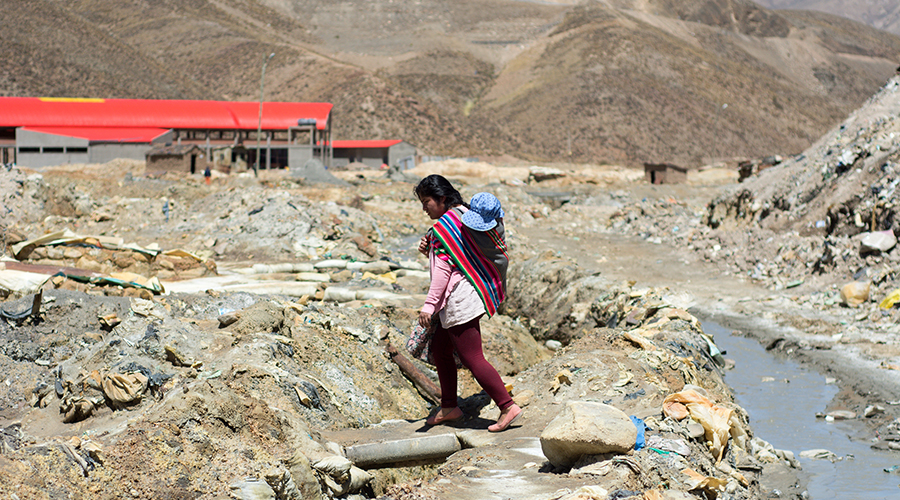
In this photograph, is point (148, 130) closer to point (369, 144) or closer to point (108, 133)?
point (108, 133)

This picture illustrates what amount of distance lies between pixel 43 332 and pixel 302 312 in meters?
2.19

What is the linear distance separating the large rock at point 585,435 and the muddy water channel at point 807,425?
92.5 inches

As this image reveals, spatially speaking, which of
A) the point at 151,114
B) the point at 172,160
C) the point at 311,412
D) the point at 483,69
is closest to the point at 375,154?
the point at 151,114

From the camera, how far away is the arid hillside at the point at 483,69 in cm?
6944

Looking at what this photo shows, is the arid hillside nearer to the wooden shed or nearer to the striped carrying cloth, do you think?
the wooden shed

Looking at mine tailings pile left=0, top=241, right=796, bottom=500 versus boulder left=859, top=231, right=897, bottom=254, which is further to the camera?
boulder left=859, top=231, right=897, bottom=254

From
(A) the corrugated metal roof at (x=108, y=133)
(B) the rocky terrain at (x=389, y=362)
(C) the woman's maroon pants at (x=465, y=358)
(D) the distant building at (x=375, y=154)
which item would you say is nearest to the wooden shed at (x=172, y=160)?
(A) the corrugated metal roof at (x=108, y=133)

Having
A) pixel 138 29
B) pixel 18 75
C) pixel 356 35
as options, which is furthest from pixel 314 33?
pixel 18 75

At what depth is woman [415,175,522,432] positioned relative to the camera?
434cm

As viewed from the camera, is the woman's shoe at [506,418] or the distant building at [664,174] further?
the distant building at [664,174]

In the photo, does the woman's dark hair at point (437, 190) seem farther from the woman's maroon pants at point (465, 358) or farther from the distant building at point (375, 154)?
the distant building at point (375, 154)

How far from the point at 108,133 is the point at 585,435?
42.8 meters

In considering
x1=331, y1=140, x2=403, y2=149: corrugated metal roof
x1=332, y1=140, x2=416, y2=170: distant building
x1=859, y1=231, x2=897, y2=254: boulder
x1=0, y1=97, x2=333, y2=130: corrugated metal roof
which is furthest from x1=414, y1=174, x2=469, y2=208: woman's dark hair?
x1=331, y1=140, x2=403, y2=149: corrugated metal roof

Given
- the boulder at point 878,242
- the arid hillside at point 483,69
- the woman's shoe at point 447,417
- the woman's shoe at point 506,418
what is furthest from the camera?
the arid hillside at point 483,69
